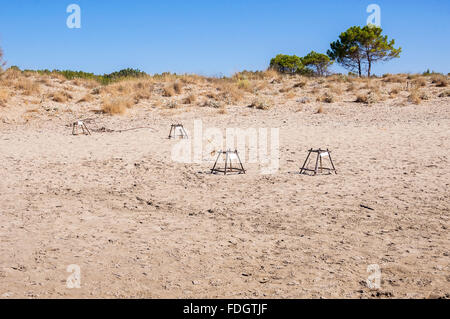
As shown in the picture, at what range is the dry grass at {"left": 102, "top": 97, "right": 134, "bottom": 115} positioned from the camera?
1722 cm

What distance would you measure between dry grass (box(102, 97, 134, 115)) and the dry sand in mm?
4994

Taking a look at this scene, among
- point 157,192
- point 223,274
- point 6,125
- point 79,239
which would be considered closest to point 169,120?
point 6,125

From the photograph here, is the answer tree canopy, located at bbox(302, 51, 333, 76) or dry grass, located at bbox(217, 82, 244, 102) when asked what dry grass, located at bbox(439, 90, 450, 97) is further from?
tree canopy, located at bbox(302, 51, 333, 76)

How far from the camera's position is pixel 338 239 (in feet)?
18.6

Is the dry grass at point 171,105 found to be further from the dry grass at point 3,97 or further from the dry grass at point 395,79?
the dry grass at point 395,79

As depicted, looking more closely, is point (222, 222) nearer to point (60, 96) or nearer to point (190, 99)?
point (190, 99)

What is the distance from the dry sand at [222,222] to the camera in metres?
4.56

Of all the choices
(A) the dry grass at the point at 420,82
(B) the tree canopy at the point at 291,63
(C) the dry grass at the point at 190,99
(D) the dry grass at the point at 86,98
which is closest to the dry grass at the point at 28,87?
(D) the dry grass at the point at 86,98

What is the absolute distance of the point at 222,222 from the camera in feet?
21.0

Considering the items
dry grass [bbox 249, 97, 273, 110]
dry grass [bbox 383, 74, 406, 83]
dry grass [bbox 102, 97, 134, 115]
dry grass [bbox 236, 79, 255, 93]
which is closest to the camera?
dry grass [bbox 102, 97, 134, 115]

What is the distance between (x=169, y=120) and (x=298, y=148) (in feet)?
19.9

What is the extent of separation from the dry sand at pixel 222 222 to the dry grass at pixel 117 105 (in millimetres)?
4994

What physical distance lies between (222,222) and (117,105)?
39.8 feet

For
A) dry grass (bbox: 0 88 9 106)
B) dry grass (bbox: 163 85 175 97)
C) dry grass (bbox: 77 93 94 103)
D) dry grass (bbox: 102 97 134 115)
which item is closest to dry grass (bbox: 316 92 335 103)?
dry grass (bbox: 163 85 175 97)
